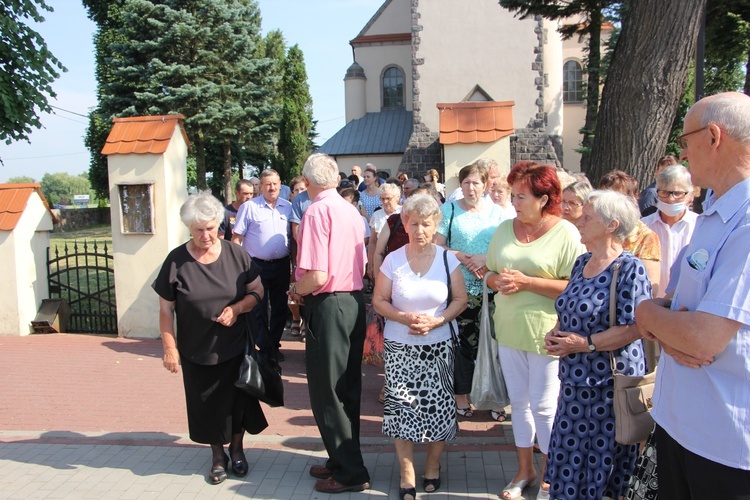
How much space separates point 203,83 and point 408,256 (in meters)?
22.7

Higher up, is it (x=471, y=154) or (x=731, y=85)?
(x=731, y=85)

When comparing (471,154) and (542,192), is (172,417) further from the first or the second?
(471,154)

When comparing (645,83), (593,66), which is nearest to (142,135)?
(645,83)

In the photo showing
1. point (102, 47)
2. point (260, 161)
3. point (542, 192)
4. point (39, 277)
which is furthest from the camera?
point (260, 161)

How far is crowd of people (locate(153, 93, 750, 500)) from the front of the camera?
7.09ft

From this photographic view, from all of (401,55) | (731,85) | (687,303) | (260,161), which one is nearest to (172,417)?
(687,303)

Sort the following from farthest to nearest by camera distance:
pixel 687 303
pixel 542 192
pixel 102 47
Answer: pixel 102 47 < pixel 542 192 < pixel 687 303

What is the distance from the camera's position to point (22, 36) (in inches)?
452

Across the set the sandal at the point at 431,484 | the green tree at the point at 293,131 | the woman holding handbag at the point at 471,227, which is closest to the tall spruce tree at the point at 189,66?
the green tree at the point at 293,131

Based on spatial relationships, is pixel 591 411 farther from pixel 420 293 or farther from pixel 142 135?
pixel 142 135

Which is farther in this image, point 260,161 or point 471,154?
point 260,161

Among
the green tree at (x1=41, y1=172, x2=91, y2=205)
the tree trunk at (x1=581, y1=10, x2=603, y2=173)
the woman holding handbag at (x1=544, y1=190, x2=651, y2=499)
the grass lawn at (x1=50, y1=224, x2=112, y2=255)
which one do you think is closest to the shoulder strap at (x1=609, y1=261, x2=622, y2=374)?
the woman holding handbag at (x1=544, y1=190, x2=651, y2=499)

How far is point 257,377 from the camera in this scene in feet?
14.4

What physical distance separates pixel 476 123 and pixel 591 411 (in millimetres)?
5827
